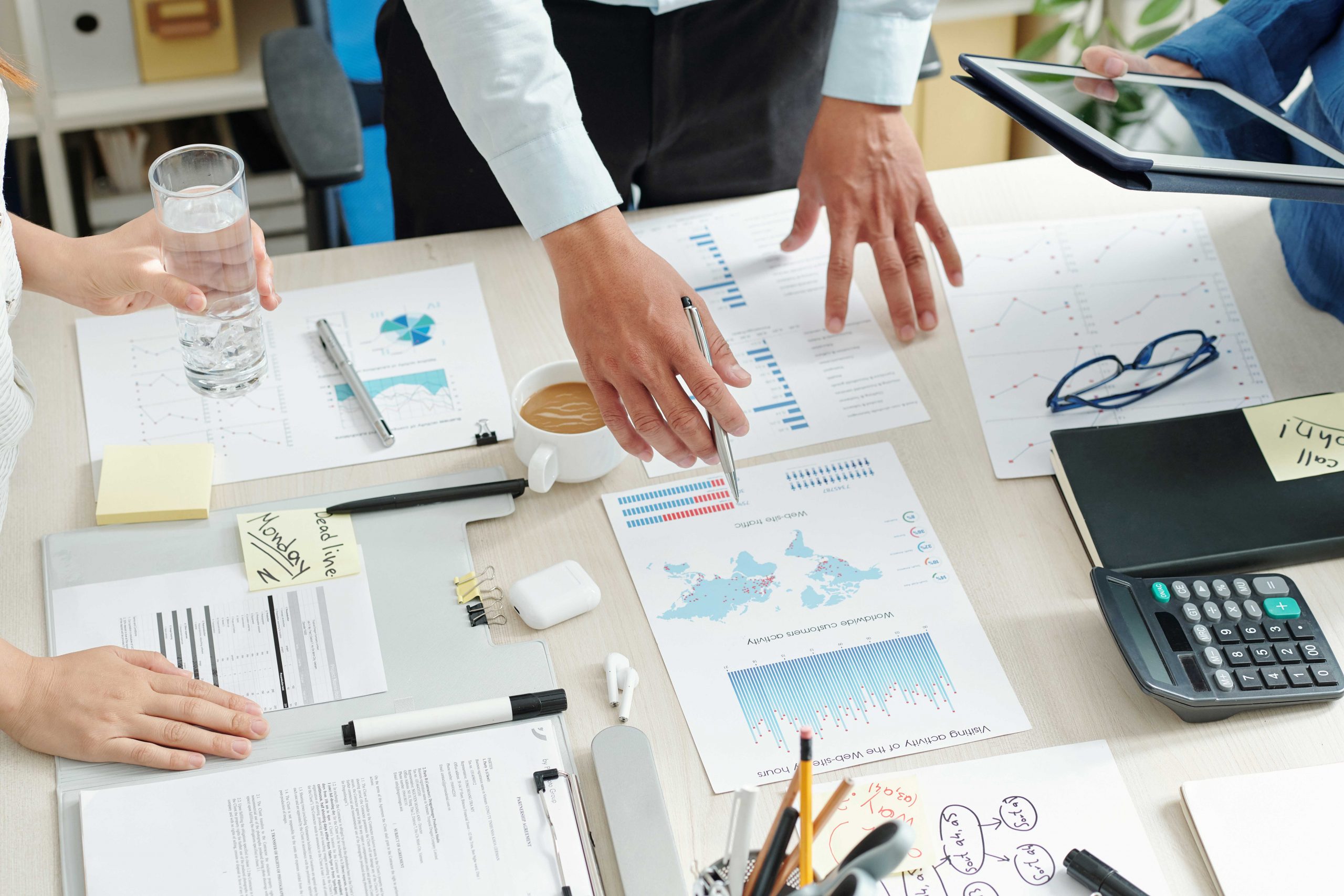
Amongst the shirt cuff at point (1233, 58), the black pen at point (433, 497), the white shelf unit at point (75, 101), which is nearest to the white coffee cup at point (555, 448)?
the black pen at point (433, 497)

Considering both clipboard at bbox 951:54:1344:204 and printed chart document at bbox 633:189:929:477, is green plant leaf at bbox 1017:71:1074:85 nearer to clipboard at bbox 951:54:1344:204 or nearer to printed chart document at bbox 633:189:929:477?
clipboard at bbox 951:54:1344:204

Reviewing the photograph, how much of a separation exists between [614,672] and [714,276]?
0.51 metres

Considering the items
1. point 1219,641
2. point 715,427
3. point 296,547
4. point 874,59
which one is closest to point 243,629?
point 296,547

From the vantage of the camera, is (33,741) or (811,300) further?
(811,300)

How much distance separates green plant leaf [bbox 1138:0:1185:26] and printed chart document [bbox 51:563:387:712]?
188 centimetres

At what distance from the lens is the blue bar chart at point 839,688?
814 mm

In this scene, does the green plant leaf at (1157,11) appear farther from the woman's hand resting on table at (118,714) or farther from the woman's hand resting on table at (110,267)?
the woman's hand resting on table at (118,714)

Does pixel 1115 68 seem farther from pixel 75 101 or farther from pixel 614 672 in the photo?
pixel 75 101

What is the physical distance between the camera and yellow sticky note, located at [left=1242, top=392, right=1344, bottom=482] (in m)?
0.97

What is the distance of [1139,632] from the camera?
0.84m

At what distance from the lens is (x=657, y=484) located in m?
0.98

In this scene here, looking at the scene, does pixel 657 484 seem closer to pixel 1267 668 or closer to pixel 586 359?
pixel 586 359

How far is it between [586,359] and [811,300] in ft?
1.06

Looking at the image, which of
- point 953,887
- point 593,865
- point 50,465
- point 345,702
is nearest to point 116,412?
point 50,465
